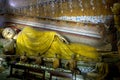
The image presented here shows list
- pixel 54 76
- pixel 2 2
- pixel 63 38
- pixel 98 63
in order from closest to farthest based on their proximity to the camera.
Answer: pixel 98 63
pixel 54 76
pixel 63 38
pixel 2 2

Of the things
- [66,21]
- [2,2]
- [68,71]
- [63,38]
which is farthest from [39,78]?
[2,2]

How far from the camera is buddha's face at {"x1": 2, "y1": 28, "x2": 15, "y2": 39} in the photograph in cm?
825

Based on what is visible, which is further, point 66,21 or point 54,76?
point 66,21

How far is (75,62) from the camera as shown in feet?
22.0

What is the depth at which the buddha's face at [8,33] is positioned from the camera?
8250mm

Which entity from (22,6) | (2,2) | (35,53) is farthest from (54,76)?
(2,2)

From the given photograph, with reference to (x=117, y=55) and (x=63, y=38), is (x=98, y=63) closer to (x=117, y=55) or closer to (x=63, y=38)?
(x=117, y=55)

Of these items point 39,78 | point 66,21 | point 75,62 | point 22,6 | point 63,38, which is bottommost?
point 39,78

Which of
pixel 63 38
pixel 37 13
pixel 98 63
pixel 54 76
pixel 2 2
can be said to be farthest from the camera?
pixel 2 2

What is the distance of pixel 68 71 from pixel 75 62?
1.33 ft

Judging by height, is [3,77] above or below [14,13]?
below

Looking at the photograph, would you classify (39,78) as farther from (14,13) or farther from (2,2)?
(2,2)

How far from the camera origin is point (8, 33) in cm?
828

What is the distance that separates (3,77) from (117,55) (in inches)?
162
